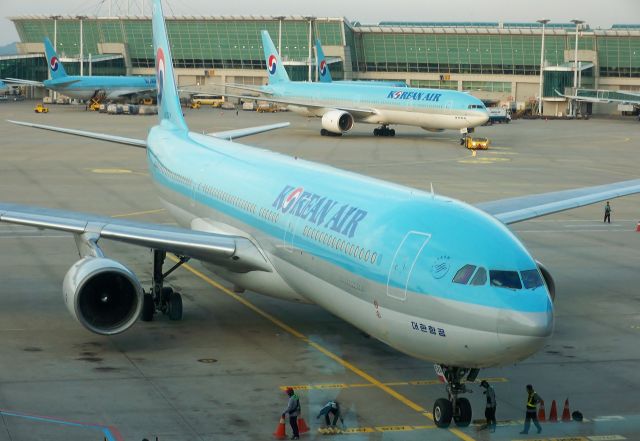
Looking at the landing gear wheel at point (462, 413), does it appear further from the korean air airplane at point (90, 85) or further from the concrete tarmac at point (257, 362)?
the korean air airplane at point (90, 85)

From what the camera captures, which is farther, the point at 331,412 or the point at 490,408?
the point at 331,412

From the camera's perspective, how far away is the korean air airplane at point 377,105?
9044 centimetres

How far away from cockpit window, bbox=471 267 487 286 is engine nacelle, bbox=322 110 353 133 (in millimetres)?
77745

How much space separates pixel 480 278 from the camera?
62.2 feet

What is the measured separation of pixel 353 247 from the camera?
22.0 metres

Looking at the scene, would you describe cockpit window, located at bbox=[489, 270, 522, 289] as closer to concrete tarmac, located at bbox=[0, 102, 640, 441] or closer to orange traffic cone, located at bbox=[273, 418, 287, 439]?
concrete tarmac, located at bbox=[0, 102, 640, 441]

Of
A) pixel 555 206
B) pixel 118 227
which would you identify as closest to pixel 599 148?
pixel 555 206

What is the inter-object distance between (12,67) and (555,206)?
15965 cm

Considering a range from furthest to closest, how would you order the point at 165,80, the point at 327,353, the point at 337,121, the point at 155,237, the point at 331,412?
the point at 337,121
the point at 165,80
the point at 155,237
the point at 327,353
the point at 331,412

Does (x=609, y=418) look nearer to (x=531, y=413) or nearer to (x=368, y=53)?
(x=531, y=413)

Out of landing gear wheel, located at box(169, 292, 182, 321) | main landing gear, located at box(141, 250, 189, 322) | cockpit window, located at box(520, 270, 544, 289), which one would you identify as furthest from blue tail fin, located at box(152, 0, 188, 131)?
cockpit window, located at box(520, 270, 544, 289)

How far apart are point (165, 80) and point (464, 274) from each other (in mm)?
23124

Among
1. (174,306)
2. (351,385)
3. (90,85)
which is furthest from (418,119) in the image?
(351,385)

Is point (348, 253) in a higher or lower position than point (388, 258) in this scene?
lower
